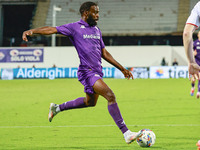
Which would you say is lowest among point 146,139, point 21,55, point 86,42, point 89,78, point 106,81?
point 106,81

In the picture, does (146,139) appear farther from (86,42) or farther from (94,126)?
(94,126)

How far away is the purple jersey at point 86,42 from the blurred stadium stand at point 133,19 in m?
32.4

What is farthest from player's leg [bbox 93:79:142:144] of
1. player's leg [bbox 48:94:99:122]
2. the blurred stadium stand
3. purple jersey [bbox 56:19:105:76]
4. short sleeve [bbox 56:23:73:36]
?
the blurred stadium stand

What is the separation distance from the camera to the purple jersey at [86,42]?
7195 millimetres

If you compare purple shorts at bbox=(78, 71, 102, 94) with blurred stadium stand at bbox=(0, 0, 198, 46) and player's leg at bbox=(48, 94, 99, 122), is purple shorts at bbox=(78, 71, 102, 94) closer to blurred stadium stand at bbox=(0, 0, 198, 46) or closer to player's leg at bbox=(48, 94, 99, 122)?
player's leg at bbox=(48, 94, 99, 122)

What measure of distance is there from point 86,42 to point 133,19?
115 ft

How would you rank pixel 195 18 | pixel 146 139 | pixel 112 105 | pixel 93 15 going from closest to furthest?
1. pixel 195 18
2. pixel 146 139
3. pixel 112 105
4. pixel 93 15

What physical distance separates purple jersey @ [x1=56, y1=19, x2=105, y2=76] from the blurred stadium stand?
32.4 m

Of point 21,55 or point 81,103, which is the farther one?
→ point 21,55

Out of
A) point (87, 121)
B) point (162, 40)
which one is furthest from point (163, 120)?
point (162, 40)

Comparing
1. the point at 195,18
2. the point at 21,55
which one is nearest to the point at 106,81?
the point at 21,55

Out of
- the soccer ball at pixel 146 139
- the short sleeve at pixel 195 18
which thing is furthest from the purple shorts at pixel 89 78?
the short sleeve at pixel 195 18

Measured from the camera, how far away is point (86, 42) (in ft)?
23.6

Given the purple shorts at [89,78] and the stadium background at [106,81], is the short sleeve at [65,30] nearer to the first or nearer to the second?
the purple shorts at [89,78]
